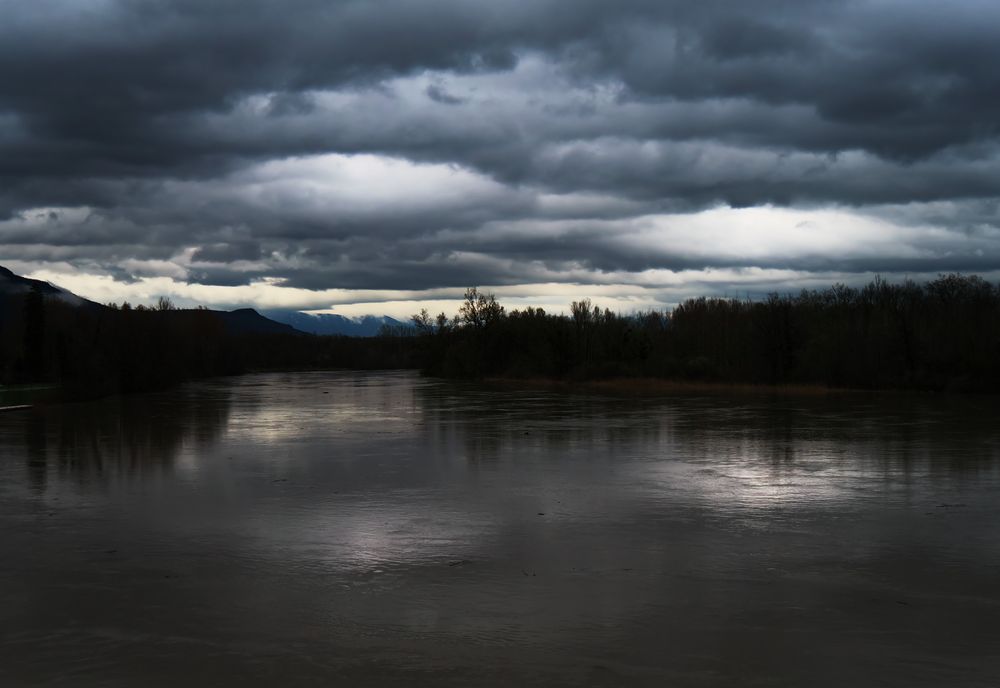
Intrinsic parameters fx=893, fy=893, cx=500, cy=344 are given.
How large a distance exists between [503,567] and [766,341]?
54937 mm

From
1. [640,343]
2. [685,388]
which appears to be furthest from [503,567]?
[640,343]

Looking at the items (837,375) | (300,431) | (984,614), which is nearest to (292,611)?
(984,614)

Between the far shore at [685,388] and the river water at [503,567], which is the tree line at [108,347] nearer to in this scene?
the far shore at [685,388]

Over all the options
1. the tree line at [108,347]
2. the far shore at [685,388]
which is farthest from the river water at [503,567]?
the tree line at [108,347]

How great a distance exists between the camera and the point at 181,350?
7831 cm

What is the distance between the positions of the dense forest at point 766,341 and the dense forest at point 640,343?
0.11 metres

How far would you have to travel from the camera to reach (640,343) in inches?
3002

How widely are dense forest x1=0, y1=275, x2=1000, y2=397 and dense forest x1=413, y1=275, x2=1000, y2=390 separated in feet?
0.35

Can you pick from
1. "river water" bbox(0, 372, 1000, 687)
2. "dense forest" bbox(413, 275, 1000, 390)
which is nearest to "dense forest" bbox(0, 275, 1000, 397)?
"dense forest" bbox(413, 275, 1000, 390)

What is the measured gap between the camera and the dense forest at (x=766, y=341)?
5288cm

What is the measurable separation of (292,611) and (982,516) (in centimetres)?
918

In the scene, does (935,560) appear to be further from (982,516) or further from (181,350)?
(181,350)

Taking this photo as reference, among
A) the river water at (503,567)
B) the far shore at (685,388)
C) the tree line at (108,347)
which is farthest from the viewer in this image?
the tree line at (108,347)

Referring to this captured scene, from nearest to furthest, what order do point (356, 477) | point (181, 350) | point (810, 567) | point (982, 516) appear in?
1. point (810, 567)
2. point (982, 516)
3. point (356, 477)
4. point (181, 350)
